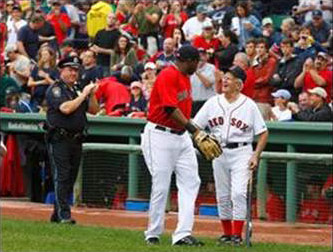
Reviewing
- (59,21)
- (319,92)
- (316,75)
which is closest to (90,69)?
(316,75)

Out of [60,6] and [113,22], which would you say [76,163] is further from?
[60,6]

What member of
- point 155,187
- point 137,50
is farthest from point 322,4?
point 155,187

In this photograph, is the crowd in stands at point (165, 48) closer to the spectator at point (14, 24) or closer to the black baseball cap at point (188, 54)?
the spectator at point (14, 24)

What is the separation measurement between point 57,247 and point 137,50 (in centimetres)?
1058

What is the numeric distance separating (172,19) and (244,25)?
1637 millimetres

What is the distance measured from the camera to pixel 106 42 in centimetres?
2161

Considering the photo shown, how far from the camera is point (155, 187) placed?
11703mm

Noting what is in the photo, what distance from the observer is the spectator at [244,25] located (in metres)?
21.0

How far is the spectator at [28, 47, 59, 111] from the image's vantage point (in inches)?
751

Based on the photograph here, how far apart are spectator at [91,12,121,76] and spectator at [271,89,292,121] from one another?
4.95 meters

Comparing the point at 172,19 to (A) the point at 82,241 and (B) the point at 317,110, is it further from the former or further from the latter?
(A) the point at 82,241

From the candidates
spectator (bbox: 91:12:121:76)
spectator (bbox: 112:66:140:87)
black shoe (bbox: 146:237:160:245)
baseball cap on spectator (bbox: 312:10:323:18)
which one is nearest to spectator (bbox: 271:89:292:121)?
spectator (bbox: 112:66:140:87)

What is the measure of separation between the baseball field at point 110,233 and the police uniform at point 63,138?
383 millimetres

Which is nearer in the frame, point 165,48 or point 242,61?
point 242,61
